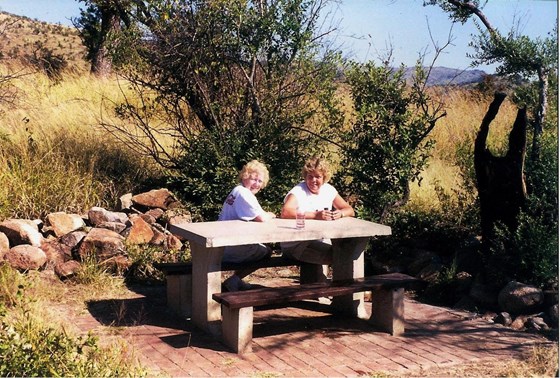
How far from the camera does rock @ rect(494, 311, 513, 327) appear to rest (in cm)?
707

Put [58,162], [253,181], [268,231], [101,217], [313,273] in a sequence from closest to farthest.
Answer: [268,231] → [253,181] → [313,273] → [101,217] → [58,162]

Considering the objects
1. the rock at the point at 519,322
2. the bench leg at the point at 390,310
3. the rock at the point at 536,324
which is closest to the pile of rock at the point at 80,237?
the bench leg at the point at 390,310

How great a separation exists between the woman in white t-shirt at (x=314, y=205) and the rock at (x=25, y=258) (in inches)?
95.5

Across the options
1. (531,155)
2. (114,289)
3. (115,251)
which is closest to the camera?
(114,289)

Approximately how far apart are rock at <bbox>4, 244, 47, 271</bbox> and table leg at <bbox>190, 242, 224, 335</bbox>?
2.07 metres

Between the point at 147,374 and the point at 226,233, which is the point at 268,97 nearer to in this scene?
the point at 226,233

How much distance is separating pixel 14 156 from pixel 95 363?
209 inches

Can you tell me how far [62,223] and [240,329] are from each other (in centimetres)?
334

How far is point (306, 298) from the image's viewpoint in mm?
5938

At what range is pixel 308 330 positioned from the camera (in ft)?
21.2

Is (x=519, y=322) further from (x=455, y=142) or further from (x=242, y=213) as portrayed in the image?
(x=455, y=142)

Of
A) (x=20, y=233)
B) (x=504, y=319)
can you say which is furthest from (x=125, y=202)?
(x=504, y=319)

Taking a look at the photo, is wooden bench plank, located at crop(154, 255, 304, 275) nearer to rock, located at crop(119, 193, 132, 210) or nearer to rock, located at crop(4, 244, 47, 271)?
rock, located at crop(4, 244, 47, 271)

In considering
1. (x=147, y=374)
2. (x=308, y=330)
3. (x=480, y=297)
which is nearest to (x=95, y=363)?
(x=147, y=374)
